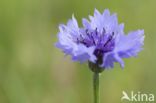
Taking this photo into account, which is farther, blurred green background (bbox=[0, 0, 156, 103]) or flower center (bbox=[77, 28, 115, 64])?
blurred green background (bbox=[0, 0, 156, 103])

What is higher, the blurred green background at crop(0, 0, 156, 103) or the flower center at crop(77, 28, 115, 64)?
the blurred green background at crop(0, 0, 156, 103)

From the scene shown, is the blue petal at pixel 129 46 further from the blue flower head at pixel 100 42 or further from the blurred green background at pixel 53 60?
the blurred green background at pixel 53 60

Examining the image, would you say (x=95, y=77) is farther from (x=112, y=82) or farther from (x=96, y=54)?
(x=112, y=82)

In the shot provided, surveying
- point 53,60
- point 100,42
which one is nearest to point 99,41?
point 100,42

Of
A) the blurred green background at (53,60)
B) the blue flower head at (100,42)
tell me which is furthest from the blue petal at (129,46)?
the blurred green background at (53,60)

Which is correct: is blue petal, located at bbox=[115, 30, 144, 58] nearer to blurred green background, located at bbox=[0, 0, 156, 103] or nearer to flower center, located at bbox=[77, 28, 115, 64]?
flower center, located at bbox=[77, 28, 115, 64]

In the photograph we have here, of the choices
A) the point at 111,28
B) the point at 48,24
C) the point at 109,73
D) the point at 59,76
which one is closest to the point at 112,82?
the point at 109,73

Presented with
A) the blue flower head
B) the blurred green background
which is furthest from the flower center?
the blurred green background

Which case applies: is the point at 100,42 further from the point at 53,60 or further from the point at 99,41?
the point at 53,60
